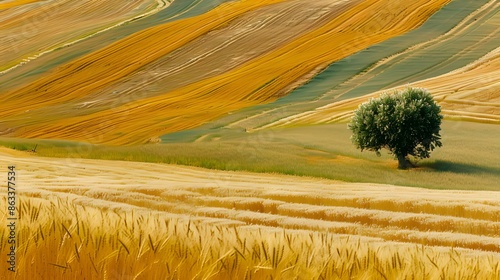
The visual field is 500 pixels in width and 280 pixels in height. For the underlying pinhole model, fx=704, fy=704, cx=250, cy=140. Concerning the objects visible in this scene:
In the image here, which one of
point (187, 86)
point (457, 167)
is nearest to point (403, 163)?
point (457, 167)

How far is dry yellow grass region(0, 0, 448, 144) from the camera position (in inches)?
1580

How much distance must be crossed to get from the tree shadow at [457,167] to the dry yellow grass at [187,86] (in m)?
14.4

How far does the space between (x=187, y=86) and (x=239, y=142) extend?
20661mm

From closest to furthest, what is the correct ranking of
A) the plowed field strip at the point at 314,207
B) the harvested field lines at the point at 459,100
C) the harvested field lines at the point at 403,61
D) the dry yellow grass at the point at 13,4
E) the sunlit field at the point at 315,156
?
the plowed field strip at the point at 314,207
the sunlit field at the point at 315,156
the harvested field lines at the point at 459,100
the harvested field lines at the point at 403,61
the dry yellow grass at the point at 13,4

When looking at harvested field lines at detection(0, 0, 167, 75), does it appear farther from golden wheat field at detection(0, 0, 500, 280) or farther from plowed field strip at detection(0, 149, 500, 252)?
plowed field strip at detection(0, 149, 500, 252)

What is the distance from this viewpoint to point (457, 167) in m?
27.7

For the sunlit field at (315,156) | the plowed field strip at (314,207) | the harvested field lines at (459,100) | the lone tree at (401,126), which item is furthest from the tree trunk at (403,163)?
the plowed field strip at (314,207)

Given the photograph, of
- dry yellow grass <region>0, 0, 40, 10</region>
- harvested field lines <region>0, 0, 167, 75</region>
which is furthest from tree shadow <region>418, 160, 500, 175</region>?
dry yellow grass <region>0, 0, 40, 10</region>

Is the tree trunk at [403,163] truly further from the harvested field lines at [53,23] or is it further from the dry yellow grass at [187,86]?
the harvested field lines at [53,23]

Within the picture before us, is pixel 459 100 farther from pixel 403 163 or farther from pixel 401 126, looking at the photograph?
pixel 403 163

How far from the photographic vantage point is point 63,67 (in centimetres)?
5628

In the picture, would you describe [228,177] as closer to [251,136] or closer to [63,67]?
[251,136]

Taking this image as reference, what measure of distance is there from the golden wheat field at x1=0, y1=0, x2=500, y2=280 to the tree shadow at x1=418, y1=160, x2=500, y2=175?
16cm

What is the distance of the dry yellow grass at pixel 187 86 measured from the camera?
132 feet
